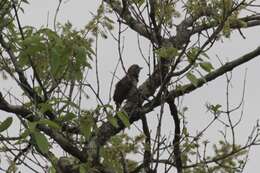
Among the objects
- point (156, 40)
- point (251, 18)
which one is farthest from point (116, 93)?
point (156, 40)

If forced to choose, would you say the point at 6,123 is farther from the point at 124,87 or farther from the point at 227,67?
the point at 124,87

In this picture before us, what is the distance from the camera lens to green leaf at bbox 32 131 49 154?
9.38 ft

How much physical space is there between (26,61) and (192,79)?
106cm

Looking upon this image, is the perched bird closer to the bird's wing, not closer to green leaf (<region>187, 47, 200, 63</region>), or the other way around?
the bird's wing

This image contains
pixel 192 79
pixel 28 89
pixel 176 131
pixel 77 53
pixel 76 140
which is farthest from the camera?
pixel 176 131

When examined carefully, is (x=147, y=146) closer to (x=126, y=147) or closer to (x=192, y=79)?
(x=126, y=147)

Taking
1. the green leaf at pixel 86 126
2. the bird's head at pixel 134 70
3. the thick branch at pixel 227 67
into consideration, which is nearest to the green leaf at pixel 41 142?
the green leaf at pixel 86 126

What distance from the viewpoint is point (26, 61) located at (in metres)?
3.75

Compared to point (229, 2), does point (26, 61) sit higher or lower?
lower

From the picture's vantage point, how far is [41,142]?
2883 millimetres

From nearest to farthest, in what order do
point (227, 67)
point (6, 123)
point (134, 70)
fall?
point (6, 123)
point (227, 67)
point (134, 70)

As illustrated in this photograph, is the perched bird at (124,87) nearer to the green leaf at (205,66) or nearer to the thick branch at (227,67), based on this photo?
the thick branch at (227,67)

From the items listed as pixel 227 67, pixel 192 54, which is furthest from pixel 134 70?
pixel 192 54

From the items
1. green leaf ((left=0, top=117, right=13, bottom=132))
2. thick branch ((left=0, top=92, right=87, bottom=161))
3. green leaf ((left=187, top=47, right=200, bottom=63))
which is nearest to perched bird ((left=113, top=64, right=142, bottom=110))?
thick branch ((left=0, top=92, right=87, bottom=161))
